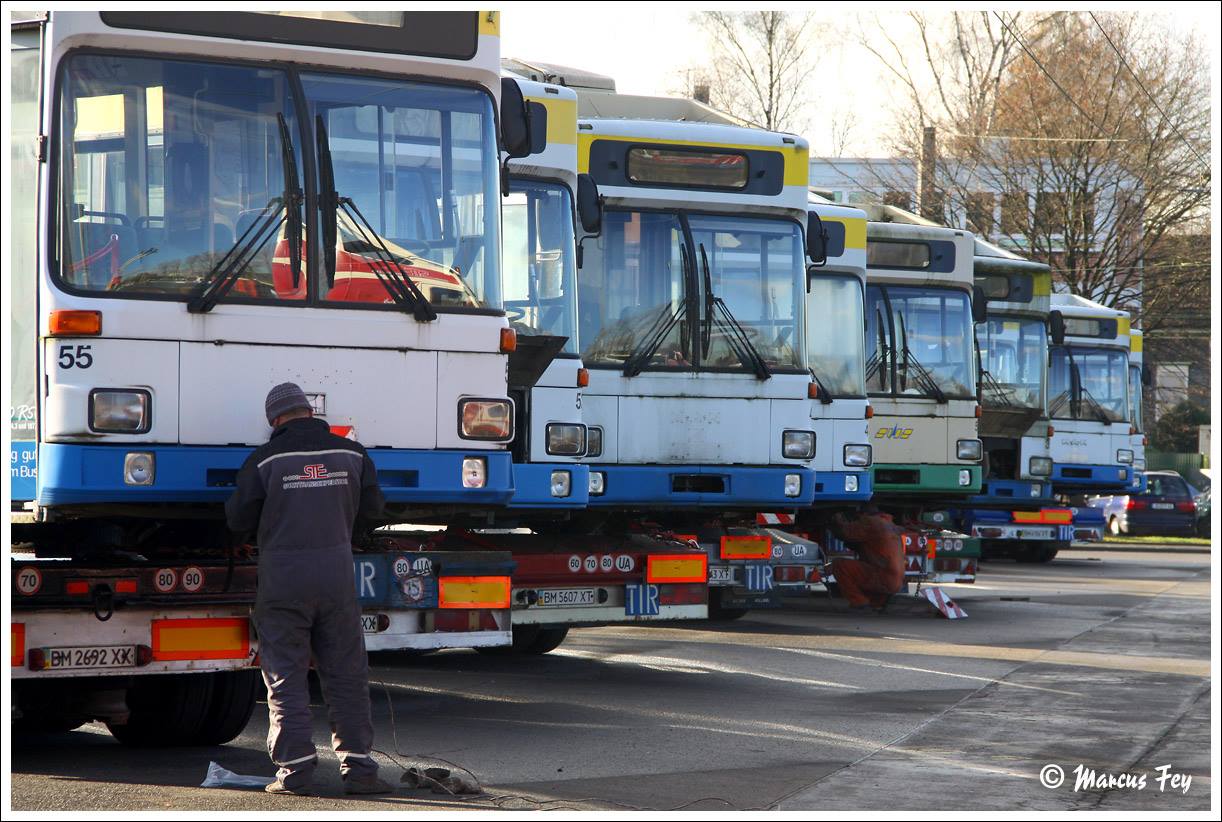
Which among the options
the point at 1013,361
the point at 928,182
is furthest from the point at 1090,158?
the point at 1013,361

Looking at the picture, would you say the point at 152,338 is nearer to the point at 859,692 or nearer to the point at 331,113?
the point at 331,113

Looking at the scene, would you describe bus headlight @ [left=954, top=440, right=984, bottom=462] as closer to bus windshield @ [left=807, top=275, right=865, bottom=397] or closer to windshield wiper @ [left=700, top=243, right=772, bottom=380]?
bus windshield @ [left=807, top=275, right=865, bottom=397]

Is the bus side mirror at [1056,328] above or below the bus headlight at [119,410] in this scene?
above

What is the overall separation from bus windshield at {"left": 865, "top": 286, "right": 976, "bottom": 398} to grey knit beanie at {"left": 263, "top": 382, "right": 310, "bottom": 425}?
10.9 m

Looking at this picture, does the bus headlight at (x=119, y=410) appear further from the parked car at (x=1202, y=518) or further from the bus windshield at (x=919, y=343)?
the parked car at (x=1202, y=518)

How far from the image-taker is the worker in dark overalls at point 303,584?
7617 mm

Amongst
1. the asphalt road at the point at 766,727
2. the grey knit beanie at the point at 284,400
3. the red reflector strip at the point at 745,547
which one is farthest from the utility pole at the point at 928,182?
the grey knit beanie at the point at 284,400

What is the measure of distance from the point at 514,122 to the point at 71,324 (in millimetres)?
2490

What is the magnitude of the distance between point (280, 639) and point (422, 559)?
1.03m

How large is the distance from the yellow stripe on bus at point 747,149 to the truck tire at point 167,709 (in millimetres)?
5143

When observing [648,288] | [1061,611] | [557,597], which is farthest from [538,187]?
[1061,611]

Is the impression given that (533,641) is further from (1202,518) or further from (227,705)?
(1202,518)

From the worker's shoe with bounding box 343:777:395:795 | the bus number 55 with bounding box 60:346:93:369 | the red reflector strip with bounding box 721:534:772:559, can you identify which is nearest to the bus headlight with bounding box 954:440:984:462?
the red reflector strip with bounding box 721:534:772:559

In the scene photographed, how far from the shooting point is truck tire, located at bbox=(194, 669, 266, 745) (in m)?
8.88
